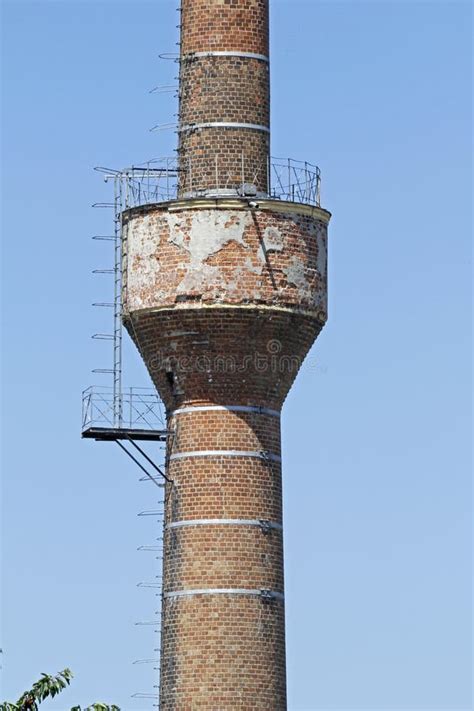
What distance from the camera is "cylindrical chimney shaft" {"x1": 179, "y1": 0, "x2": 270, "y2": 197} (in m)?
69.5

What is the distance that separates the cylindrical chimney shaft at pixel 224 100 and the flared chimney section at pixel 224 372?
44 millimetres

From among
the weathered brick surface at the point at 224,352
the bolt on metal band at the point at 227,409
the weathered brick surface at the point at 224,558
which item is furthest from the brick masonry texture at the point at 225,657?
the weathered brick surface at the point at 224,352

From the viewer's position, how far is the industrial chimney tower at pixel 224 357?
67312 millimetres

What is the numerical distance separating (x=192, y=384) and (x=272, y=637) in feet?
18.8

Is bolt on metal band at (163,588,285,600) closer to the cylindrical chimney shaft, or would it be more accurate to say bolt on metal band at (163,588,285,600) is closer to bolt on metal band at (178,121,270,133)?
the cylindrical chimney shaft

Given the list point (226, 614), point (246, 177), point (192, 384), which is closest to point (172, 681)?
point (226, 614)

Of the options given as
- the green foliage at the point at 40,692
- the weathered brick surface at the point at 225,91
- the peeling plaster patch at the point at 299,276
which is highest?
the weathered brick surface at the point at 225,91

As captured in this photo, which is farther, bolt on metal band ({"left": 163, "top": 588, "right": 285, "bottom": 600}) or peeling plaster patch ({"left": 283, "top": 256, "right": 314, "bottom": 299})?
peeling plaster patch ({"left": 283, "top": 256, "right": 314, "bottom": 299})

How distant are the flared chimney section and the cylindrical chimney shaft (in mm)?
44

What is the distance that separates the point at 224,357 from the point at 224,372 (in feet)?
1.08

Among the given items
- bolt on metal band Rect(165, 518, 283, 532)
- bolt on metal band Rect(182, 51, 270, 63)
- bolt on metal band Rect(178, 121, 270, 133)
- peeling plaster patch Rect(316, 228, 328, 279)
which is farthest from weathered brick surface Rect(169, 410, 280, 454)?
bolt on metal band Rect(182, 51, 270, 63)

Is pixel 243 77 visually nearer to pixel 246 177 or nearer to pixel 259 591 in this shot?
pixel 246 177

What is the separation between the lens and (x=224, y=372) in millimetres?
68188

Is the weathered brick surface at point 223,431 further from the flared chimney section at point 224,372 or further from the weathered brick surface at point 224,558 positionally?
the weathered brick surface at point 224,558
